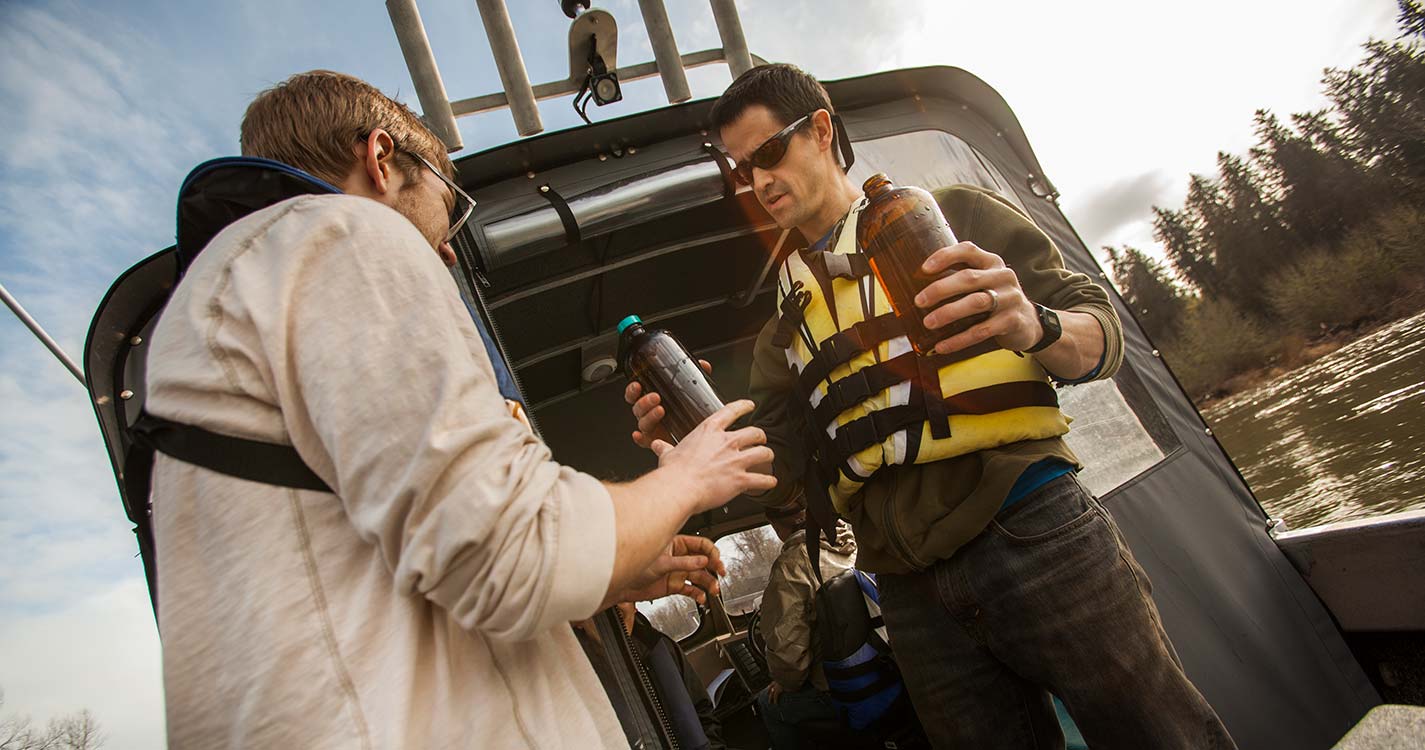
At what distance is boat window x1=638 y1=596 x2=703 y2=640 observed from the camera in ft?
20.6

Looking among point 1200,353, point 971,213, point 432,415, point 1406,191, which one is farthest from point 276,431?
point 1406,191

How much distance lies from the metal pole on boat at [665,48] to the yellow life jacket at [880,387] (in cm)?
403

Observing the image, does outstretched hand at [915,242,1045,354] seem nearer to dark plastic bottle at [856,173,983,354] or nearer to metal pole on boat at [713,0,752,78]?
dark plastic bottle at [856,173,983,354]

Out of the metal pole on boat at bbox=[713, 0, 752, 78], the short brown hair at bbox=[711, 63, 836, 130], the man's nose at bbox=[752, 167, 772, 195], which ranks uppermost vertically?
the metal pole on boat at bbox=[713, 0, 752, 78]

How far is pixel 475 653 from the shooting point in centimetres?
85

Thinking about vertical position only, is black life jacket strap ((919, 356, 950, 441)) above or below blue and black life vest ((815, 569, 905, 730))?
above

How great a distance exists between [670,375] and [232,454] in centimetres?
89

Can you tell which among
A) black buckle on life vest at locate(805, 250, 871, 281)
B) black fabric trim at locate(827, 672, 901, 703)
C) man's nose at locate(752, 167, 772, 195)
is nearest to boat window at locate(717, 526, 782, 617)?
black fabric trim at locate(827, 672, 901, 703)

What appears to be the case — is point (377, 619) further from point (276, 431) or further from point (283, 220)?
point (283, 220)

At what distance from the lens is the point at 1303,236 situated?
42719mm

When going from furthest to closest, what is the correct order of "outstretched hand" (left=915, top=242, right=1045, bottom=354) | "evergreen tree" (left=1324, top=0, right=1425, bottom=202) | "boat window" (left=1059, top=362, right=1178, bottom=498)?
"evergreen tree" (left=1324, top=0, right=1425, bottom=202), "boat window" (left=1059, top=362, right=1178, bottom=498), "outstretched hand" (left=915, top=242, right=1045, bottom=354)

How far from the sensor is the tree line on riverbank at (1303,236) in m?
30.3

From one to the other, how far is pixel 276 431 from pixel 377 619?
0.28m

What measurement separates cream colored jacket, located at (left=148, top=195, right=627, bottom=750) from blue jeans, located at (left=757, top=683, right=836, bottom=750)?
2377 millimetres
